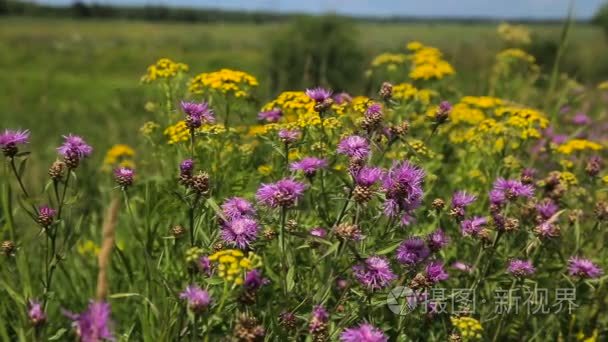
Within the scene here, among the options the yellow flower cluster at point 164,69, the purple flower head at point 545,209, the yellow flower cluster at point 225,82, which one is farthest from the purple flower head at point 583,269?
the yellow flower cluster at point 164,69

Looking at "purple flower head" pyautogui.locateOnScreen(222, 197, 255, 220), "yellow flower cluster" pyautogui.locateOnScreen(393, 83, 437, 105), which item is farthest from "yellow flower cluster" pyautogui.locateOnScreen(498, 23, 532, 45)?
"purple flower head" pyautogui.locateOnScreen(222, 197, 255, 220)

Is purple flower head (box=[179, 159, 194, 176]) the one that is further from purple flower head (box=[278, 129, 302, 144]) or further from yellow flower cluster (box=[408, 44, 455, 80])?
yellow flower cluster (box=[408, 44, 455, 80])

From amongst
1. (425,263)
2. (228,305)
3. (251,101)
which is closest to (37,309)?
(228,305)

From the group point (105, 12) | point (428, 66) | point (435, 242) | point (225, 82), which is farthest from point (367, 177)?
point (105, 12)

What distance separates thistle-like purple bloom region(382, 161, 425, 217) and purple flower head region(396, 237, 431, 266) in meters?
0.13

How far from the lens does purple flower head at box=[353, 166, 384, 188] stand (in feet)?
5.58

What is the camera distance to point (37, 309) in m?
1.40

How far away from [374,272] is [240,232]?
0.42 meters

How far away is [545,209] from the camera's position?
247 centimetres

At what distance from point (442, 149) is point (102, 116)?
343 inches

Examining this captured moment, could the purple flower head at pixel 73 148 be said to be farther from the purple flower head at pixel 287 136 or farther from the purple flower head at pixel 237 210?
the purple flower head at pixel 287 136

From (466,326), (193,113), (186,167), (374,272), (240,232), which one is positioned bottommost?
(466,326)

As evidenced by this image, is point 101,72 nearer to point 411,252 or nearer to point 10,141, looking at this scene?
point 10,141

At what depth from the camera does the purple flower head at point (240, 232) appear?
5.51 feet
